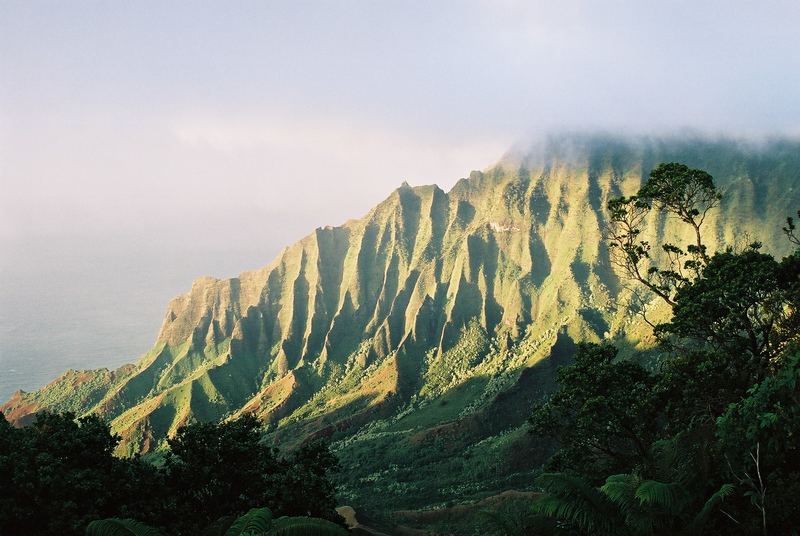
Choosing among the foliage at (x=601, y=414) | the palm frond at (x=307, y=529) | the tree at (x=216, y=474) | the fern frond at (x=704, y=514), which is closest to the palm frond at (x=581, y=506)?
the fern frond at (x=704, y=514)

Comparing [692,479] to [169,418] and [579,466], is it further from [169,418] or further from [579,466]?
[169,418]

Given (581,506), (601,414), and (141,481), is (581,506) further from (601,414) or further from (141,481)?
(141,481)

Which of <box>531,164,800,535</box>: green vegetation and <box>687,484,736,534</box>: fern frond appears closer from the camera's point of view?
<box>687,484,736,534</box>: fern frond

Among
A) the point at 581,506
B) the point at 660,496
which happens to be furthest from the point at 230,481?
the point at 660,496

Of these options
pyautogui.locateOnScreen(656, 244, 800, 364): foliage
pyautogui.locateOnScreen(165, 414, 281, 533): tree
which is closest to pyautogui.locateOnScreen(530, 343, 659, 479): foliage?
pyautogui.locateOnScreen(656, 244, 800, 364): foliage

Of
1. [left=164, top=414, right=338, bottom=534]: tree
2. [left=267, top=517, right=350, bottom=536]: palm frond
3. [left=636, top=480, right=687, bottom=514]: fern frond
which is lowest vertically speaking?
[left=164, top=414, right=338, bottom=534]: tree

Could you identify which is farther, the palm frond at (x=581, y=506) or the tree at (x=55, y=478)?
the tree at (x=55, y=478)

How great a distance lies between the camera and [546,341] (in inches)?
7347

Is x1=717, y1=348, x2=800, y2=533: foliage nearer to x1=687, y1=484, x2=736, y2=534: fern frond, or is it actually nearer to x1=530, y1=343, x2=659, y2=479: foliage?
x1=687, y1=484, x2=736, y2=534: fern frond

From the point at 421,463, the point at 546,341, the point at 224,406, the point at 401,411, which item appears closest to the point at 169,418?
the point at 224,406

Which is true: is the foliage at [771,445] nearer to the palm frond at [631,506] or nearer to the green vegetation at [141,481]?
the palm frond at [631,506]

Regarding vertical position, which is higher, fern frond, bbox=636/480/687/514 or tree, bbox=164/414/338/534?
fern frond, bbox=636/480/687/514

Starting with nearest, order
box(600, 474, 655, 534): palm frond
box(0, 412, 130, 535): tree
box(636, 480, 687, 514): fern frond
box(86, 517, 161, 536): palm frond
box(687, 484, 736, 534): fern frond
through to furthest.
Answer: box(636, 480, 687, 514): fern frond
box(687, 484, 736, 534): fern frond
box(600, 474, 655, 534): palm frond
box(86, 517, 161, 536): palm frond
box(0, 412, 130, 535): tree

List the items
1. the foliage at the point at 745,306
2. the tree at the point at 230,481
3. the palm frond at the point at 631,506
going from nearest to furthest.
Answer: the palm frond at the point at 631,506, the foliage at the point at 745,306, the tree at the point at 230,481
